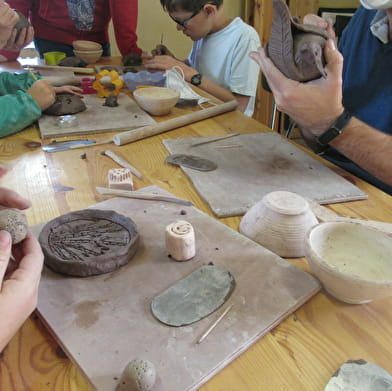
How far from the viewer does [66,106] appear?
155 centimetres

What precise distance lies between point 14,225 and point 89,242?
171mm

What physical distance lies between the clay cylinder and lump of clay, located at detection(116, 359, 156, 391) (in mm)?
258

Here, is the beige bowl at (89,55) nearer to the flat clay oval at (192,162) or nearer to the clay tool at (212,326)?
the flat clay oval at (192,162)

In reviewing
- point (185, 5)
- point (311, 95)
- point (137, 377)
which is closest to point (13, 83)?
point (185, 5)

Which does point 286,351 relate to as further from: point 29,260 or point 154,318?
point 29,260

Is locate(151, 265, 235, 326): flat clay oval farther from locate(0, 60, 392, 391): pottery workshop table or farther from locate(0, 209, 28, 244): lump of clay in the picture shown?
locate(0, 209, 28, 244): lump of clay

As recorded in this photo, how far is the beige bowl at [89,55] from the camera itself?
2375mm

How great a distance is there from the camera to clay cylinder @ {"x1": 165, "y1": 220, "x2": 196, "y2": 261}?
739mm

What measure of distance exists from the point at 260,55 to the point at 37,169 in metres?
0.76

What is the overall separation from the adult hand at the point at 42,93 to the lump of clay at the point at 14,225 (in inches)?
37.1

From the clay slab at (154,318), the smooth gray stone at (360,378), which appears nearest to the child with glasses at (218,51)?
the clay slab at (154,318)

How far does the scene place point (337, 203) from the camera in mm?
1009

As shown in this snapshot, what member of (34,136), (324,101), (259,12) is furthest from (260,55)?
(259,12)

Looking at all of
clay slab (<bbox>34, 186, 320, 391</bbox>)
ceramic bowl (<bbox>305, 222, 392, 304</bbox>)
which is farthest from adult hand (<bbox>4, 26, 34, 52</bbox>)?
ceramic bowl (<bbox>305, 222, 392, 304</bbox>)
